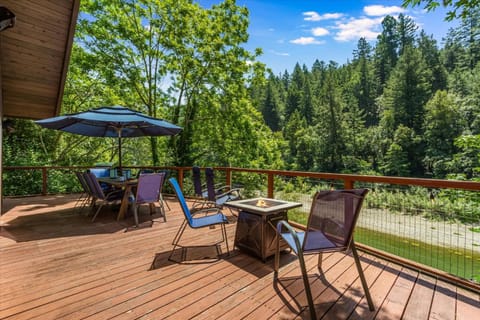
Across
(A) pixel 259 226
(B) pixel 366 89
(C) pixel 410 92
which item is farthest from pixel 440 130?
(A) pixel 259 226

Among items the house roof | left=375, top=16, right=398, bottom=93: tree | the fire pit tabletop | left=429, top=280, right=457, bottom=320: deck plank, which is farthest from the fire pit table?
left=375, top=16, right=398, bottom=93: tree

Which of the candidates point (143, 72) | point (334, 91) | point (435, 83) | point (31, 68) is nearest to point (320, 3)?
point (143, 72)

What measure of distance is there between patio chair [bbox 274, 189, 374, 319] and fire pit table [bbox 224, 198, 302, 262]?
23.8 inches

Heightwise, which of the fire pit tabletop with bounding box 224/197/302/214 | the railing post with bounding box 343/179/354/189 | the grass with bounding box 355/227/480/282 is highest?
the railing post with bounding box 343/179/354/189

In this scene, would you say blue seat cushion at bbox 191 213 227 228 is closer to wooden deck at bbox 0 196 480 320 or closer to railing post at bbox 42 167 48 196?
wooden deck at bbox 0 196 480 320

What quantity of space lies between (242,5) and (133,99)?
6118 mm

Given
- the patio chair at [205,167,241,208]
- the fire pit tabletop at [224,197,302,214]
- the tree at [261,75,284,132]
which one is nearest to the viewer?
the fire pit tabletop at [224,197,302,214]

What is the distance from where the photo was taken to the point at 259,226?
2.88 meters

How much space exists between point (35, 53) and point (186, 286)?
17.0ft

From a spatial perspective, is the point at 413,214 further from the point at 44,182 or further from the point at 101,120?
the point at 44,182

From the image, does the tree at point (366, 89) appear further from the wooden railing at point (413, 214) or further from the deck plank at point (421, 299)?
the deck plank at point (421, 299)

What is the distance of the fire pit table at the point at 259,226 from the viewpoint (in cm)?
283

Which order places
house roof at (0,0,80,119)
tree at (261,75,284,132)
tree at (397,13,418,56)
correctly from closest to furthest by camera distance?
1. house roof at (0,0,80,119)
2. tree at (261,75,284,132)
3. tree at (397,13,418,56)

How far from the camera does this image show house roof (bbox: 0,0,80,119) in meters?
4.01
